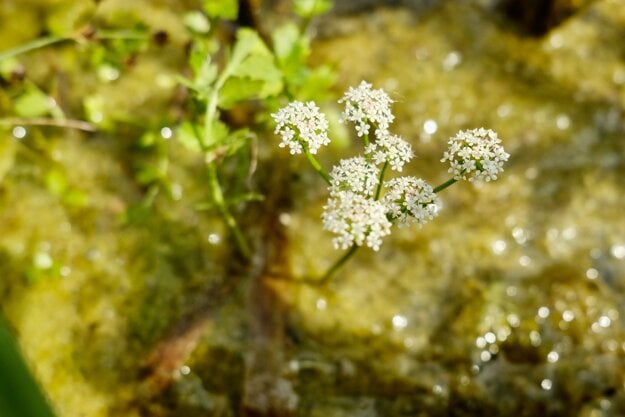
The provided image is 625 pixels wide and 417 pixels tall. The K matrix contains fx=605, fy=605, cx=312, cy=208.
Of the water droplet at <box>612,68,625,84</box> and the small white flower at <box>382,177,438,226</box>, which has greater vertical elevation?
the small white flower at <box>382,177,438,226</box>

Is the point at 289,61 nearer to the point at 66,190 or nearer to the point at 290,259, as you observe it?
the point at 290,259

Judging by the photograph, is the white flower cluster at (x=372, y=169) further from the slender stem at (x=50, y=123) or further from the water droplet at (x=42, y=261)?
the slender stem at (x=50, y=123)

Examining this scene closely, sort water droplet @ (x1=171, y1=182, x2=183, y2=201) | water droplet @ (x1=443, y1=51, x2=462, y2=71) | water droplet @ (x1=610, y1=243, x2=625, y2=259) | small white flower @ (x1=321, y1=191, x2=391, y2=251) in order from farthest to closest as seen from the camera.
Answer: water droplet @ (x1=443, y1=51, x2=462, y2=71) → water droplet @ (x1=171, y1=182, x2=183, y2=201) → water droplet @ (x1=610, y1=243, x2=625, y2=259) → small white flower @ (x1=321, y1=191, x2=391, y2=251)

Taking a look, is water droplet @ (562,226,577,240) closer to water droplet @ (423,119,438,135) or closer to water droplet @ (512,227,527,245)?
water droplet @ (512,227,527,245)

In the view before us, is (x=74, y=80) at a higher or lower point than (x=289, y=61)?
lower

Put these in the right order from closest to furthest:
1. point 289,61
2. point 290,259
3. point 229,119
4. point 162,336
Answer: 1. point 289,61
2. point 162,336
3. point 290,259
4. point 229,119

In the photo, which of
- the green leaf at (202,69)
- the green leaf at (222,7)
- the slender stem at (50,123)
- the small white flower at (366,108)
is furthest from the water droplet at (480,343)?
the slender stem at (50,123)

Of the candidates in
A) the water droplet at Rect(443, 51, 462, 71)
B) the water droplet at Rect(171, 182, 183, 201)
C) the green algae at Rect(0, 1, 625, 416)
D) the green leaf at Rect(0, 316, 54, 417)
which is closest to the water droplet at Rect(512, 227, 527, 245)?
the green algae at Rect(0, 1, 625, 416)

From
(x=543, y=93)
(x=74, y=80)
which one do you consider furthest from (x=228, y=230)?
(x=543, y=93)
